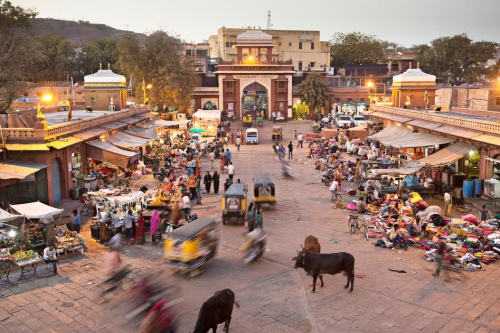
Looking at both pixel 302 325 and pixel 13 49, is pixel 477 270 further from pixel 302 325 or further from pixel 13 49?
pixel 13 49

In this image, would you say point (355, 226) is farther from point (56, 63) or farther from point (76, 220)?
point (56, 63)

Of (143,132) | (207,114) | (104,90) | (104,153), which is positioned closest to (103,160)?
(104,153)

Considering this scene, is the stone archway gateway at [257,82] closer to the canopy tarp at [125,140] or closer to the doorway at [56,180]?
the canopy tarp at [125,140]

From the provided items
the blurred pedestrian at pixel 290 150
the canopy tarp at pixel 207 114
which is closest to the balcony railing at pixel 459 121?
the blurred pedestrian at pixel 290 150

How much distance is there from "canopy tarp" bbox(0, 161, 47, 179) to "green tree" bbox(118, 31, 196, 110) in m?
30.7

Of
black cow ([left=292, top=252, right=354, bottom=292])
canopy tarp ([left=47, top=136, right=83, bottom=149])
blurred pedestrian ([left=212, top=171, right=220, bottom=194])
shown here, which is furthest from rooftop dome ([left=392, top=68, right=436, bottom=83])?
black cow ([left=292, top=252, right=354, bottom=292])

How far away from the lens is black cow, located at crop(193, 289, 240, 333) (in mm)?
8570

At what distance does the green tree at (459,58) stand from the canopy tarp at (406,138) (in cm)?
4106

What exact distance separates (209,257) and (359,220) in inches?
264

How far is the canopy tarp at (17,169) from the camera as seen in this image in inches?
625

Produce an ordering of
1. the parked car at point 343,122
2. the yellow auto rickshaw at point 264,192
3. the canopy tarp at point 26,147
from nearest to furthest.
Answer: the canopy tarp at point 26,147 < the yellow auto rickshaw at point 264,192 < the parked car at point 343,122

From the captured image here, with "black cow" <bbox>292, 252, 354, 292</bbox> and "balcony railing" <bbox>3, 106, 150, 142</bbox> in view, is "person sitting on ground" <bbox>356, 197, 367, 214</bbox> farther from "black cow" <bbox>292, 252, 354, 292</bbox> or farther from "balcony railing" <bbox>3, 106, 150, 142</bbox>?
"balcony railing" <bbox>3, 106, 150, 142</bbox>

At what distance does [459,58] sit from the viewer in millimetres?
65375

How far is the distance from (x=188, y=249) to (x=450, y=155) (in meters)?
12.8
